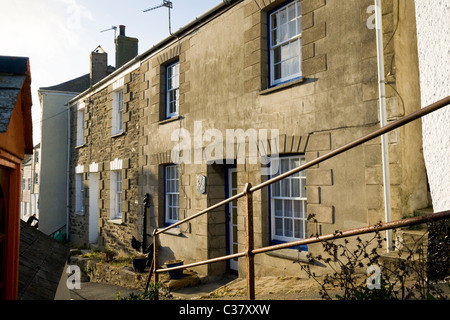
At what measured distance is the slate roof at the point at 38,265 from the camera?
8.42ft

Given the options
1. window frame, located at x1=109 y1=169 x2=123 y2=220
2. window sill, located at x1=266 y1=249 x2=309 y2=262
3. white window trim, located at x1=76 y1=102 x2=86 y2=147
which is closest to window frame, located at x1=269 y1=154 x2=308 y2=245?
window sill, located at x1=266 y1=249 x2=309 y2=262

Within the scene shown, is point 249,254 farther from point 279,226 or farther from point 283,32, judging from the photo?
point 283,32

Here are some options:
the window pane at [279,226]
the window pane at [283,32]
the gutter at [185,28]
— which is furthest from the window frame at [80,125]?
the window pane at [279,226]

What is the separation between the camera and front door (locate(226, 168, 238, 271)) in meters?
8.59

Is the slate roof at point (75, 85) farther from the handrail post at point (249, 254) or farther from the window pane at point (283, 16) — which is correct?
the handrail post at point (249, 254)

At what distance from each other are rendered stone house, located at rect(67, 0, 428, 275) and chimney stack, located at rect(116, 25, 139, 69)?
135 inches

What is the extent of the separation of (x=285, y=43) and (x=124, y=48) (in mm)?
10380

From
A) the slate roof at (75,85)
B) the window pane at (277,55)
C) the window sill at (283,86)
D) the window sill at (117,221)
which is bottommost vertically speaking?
the window sill at (117,221)

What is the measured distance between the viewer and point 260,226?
283 inches

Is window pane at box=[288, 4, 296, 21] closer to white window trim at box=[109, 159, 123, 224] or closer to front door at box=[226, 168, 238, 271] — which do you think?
front door at box=[226, 168, 238, 271]

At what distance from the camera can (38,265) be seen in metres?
3.23

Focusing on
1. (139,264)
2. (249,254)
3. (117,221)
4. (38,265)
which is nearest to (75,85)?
(117,221)

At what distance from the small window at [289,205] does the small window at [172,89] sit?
4398 mm

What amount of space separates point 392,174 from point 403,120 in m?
3.24
